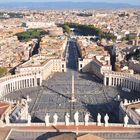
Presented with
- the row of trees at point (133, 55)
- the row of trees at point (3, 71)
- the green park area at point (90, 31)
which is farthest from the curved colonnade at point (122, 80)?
the green park area at point (90, 31)

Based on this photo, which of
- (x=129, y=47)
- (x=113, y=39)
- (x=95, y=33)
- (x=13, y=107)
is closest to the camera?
(x=13, y=107)

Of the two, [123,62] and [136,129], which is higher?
[136,129]

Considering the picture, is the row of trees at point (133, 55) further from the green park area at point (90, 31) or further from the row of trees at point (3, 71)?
the green park area at point (90, 31)

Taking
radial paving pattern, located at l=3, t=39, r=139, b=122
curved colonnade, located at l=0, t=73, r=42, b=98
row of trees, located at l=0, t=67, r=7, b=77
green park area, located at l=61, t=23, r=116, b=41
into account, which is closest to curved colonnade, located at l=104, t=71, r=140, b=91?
radial paving pattern, located at l=3, t=39, r=139, b=122

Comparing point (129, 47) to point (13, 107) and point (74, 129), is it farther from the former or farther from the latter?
point (74, 129)

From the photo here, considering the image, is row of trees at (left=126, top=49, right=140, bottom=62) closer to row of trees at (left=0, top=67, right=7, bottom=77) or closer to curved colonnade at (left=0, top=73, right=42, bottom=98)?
curved colonnade at (left=0, top=73, right=42, bottom=98)

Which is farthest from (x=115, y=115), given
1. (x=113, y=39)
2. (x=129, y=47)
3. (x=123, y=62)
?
(x=113, y=39)

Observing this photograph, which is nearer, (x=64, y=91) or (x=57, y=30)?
(x=64, y=91)
